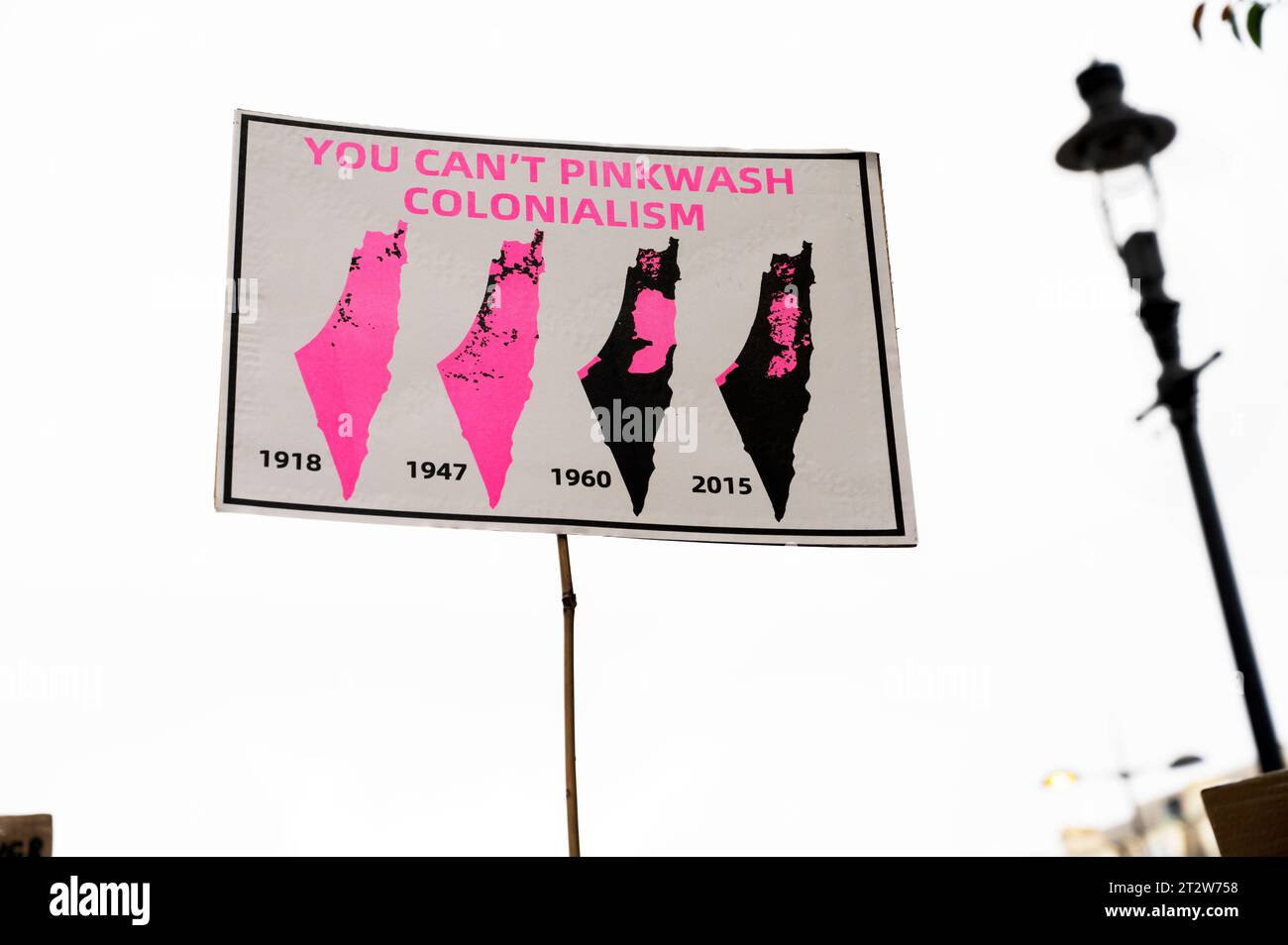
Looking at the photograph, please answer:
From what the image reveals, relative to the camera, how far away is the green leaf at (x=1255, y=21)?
7.08 feet

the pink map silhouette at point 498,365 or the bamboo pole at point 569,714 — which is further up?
the pink map silhouette at point 498,365

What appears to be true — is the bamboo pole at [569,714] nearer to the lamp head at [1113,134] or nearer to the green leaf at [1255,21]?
the green leaf at [1255,21]

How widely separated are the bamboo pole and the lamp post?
2434 millimetres

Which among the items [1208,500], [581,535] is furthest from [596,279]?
[1208,500]

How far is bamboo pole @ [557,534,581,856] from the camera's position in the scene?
2.32 m

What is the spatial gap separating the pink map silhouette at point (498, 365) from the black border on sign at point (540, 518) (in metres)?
0.15

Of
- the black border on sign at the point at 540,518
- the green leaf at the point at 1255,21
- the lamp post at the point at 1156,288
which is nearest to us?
the green leaf at the point at 1255,21

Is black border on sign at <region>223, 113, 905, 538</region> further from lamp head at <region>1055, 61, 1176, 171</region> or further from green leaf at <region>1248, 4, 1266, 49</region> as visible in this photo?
lamp head at <region>1055, 61, 1176, 171</region>

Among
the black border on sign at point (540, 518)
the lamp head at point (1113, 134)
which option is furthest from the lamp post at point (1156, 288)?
the black border on sign at point (540, 518)

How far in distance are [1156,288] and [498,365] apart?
2.68m

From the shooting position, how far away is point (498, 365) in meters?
2.68
